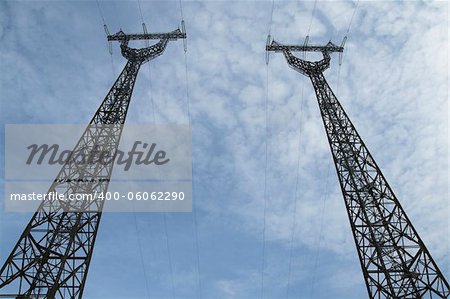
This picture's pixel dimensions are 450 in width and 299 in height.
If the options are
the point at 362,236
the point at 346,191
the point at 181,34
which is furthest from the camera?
the point at 181,34

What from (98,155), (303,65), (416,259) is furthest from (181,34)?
(416,259)

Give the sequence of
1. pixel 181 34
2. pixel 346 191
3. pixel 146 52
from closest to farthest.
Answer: pixel 346 191 → pixel 146 52 → pixel 181 34

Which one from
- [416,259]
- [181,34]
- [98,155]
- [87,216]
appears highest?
[181,34]

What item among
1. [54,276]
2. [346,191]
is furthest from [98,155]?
[346,191]

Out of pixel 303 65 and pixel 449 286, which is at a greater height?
pixel 303 65

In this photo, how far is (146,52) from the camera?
2934 centimetres

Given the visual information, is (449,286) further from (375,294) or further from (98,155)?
(98,155)

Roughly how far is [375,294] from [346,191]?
5826mm

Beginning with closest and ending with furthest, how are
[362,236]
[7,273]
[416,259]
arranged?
1. [7,273]
2. [416,259]
3. [362,236]

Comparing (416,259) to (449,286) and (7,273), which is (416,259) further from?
(7,273)

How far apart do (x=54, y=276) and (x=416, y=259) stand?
1721cm

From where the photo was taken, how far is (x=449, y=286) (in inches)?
687

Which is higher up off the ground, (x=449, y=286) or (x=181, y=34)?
(x=181, y=34)

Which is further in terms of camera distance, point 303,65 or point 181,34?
point 181,34
